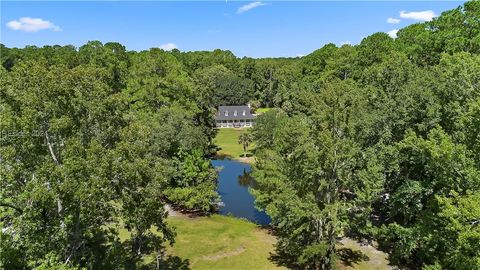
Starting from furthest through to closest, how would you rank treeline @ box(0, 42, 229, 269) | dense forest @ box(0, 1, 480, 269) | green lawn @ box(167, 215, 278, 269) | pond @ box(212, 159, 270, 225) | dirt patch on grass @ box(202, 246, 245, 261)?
pond @ box(212, 159, 270, 225) < dirt patch on grass @ box(202, 246, 245, 261) < green lawn @ box(167, 215, 278, 269) < dense forest @ box(0, 1, 480, 269) < treeline @ box(0, 42, 229, 269)

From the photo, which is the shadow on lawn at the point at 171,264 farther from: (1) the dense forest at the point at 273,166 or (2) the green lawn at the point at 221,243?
(1) the dense forest at the point at 273,166

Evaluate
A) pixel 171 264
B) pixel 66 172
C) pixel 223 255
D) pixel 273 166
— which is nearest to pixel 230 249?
pixel 223 255

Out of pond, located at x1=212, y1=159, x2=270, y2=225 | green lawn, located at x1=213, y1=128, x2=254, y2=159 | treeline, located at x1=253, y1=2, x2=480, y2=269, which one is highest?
treeline, located at x1=253, y1=2, x2=480, y2=269

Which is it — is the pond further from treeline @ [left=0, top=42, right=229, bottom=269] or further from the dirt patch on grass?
treeline @ [left=0, top=42, right=229, bottom=269]

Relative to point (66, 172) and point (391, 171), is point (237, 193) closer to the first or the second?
point (391, 171)

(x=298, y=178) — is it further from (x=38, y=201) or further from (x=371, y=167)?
(x=38, y=201)

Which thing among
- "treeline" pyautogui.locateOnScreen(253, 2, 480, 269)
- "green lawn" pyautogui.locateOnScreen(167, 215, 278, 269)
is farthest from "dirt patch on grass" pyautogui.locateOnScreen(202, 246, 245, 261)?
"treeline" pyautogui.locateOnScreen(253, 2, 480, 269)
